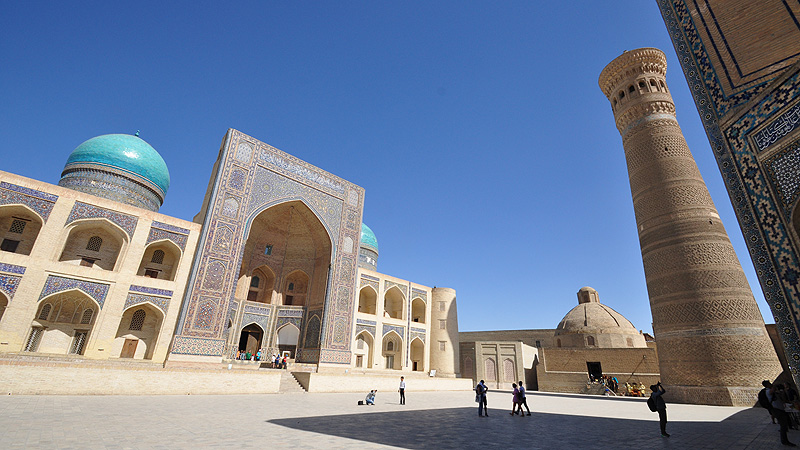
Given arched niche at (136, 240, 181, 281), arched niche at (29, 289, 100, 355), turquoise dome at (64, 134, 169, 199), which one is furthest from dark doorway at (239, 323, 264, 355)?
turquoise dome at (64, 134, 169, 199)

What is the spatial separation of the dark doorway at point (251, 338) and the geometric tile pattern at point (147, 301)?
4.77 meters

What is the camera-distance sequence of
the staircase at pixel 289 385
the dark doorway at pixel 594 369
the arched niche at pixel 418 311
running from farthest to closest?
the arched niche at pixel 418 311, the dark doorway at pixel 594 369, the staircase at pixel 289 385

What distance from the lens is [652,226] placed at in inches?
483

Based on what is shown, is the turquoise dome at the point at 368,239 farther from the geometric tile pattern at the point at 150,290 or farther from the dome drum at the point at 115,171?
the geometric tile pattern at the point at 150,290

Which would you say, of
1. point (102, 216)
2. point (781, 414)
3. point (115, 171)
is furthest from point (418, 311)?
point (781, 414)

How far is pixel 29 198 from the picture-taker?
10.7 metres

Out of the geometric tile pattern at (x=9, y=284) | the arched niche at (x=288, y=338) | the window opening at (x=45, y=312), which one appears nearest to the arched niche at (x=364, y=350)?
the arched niche at (x=288, y=338)

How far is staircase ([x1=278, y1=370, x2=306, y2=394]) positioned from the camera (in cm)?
1169

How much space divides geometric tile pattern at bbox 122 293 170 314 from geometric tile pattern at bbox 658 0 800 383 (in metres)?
13.6

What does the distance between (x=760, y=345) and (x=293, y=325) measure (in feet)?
51.0

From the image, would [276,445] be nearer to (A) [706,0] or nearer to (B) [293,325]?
(A) [706,0]

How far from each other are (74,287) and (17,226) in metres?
3.55

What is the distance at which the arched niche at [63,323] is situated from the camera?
11359mm

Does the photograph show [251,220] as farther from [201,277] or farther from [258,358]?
[258,358]
